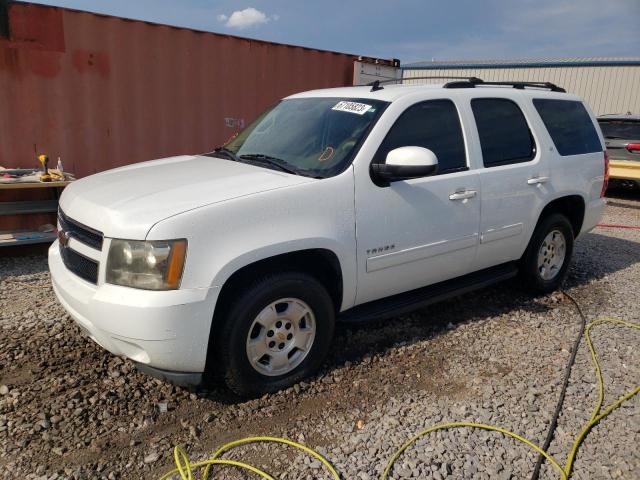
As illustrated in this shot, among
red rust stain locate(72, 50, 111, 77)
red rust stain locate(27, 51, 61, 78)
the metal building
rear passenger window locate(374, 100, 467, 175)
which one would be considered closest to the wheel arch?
rear passenger window locate(374, 100, 467, 175)

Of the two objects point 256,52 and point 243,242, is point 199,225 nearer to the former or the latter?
point 243,242

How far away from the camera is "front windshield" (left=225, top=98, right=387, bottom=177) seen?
10.6 feet

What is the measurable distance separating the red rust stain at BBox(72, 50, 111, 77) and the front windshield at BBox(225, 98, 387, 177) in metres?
3.28

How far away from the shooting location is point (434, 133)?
3.63 metres

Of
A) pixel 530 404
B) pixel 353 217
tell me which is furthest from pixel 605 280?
pixel 353 217

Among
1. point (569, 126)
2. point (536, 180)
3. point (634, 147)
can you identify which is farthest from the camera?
point (634, 147)

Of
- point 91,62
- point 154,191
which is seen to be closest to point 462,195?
point 154,191

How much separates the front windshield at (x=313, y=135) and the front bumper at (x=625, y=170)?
863cm

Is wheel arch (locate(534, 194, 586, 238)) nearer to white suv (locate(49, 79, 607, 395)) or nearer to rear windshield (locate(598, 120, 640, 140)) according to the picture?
white suv (locate(49, 79, 607, 395))

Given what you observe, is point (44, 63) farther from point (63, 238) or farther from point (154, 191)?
point (154, 191)

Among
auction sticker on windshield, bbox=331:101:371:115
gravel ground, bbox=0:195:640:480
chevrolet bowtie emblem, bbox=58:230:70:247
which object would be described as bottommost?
gravel ground, bbox=0:195:640:480

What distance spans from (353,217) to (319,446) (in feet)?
4.36

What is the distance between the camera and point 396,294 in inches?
143

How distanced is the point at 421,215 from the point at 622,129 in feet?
29.6
